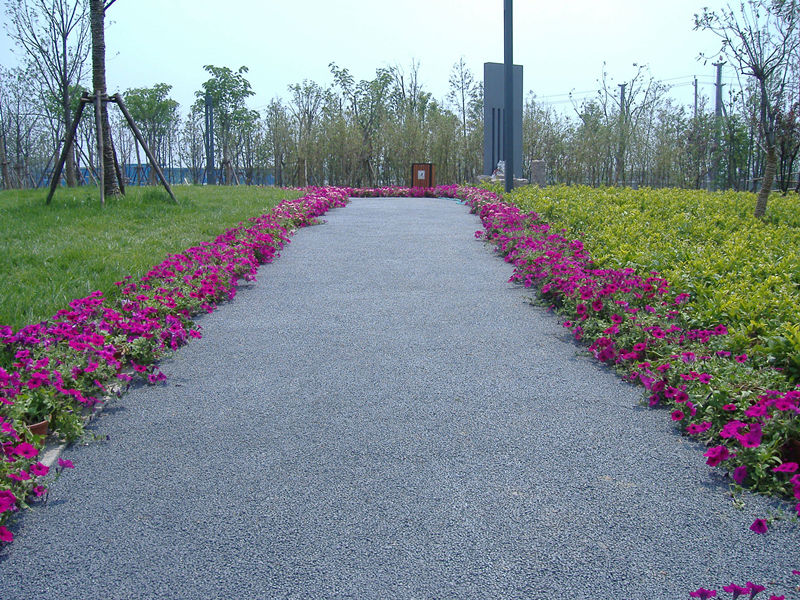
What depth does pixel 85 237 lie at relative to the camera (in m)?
7.37

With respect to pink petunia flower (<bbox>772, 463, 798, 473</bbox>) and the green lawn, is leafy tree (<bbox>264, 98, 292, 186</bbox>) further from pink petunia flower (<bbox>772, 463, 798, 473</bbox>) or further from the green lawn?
pink petunia flower (<bbox>772, 463, 798, 473</bbox>)

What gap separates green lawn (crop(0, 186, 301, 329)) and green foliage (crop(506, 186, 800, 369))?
172 inches

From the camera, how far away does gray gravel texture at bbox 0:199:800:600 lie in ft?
7.29

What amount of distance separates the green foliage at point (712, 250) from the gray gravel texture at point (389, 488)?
88 cm

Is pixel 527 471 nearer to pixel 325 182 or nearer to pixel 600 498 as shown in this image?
pixel 600 498

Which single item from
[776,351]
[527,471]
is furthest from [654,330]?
[527,471]

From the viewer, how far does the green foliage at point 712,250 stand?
4148 mm

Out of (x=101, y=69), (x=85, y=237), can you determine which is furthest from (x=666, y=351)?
(x=101, y=69)

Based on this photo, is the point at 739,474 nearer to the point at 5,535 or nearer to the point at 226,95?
the point at 5,535

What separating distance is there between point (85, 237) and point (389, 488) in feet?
19.4

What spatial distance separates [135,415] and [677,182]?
80.8 feet

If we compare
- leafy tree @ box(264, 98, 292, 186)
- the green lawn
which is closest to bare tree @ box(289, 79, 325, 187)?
leafy tree @ box(264, 98, 292, 186)

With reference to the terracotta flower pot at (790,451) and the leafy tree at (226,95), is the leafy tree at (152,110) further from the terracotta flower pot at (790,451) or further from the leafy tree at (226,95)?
the terracotta flower pot at (790,451)

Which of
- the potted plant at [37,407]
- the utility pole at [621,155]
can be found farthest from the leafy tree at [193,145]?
the potted plant at [37,407]
